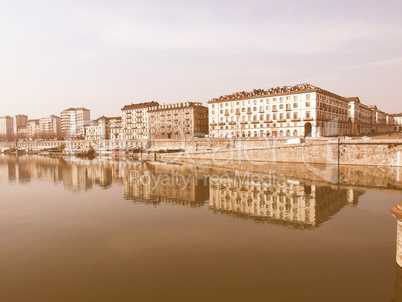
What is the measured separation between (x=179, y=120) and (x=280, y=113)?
160 ft

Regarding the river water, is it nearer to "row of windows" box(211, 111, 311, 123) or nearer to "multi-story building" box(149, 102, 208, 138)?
"row of windows" box(211, 111, 311, 123)

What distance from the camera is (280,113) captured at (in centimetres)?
9281

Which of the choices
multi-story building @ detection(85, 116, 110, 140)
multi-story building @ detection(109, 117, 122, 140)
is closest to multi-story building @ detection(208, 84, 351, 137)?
multi-story building @ detection(109, 117, 122, 140)

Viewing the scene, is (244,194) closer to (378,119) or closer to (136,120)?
(136,120)

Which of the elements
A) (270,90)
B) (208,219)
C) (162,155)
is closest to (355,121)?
(270,90)

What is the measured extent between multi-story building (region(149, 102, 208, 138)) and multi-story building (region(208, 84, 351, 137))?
53.1 ft

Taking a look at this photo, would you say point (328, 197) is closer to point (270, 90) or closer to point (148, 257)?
point (148, 257)

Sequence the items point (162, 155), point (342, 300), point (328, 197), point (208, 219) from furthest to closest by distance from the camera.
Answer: point (162, 155) → point (328, 197) → point (208, 219) → point (342, 300)

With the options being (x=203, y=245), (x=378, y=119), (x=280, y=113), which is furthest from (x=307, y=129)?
(x=378, y=119)

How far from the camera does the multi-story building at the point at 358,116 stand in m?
123

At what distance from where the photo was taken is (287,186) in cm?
3916

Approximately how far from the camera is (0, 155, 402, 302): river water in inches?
549

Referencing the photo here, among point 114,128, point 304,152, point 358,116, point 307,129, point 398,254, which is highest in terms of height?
point 358,116

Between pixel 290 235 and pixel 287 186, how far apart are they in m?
19.0
